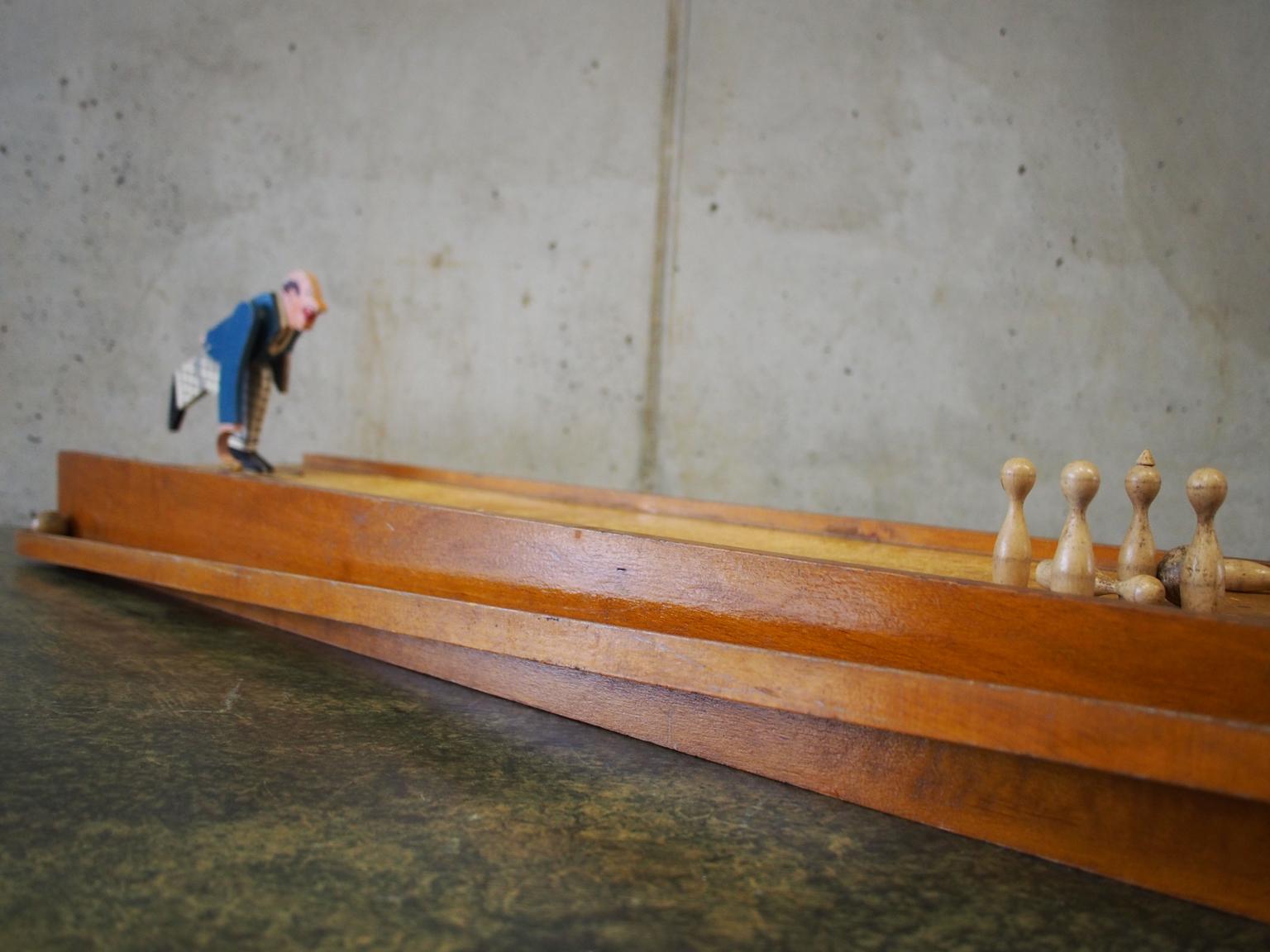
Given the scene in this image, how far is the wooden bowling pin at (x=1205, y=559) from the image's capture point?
1.60 metres

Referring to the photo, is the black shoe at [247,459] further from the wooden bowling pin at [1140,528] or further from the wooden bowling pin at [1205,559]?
the wooden bowling pin at [1205,559]

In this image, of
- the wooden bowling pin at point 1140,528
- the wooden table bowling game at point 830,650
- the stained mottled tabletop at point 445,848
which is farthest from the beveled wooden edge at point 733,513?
the stained mottled tabletop at point 445,848

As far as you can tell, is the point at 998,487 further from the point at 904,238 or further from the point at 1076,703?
the point at 1076,703

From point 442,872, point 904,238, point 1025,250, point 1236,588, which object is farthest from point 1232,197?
point 442,872

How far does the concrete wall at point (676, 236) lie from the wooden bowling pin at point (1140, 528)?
201 centimetres

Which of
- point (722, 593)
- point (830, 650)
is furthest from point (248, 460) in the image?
point (830, 650)

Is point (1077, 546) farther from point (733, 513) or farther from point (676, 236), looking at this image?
point (676, 236)

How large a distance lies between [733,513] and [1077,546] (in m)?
1.31

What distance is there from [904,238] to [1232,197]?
3.48 feet

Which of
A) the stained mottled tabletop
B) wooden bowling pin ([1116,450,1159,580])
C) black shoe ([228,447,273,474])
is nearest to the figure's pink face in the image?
black shoe ([228,447,273,474])

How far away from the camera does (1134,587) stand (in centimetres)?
164

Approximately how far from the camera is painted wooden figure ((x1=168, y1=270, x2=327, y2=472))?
2967 millimetres

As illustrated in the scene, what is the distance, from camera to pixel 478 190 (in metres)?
4.36

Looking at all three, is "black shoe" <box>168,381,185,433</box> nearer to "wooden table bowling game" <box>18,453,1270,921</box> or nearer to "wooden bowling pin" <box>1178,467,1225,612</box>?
"wooden table bowling game" <box>18,453,1270,921</box>
